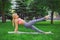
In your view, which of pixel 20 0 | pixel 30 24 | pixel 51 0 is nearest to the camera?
Result: pixel 30 24

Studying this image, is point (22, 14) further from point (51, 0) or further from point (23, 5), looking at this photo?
point (51, 0)

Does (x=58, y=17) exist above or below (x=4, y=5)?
below

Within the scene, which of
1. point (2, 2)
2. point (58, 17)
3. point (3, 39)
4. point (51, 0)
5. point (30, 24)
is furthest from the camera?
point (58, 17)

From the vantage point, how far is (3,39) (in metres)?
10.4

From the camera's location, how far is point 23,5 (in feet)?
130

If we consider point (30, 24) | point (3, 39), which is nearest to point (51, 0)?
point (30, 24)

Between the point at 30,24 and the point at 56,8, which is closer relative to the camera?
the point at 30,24

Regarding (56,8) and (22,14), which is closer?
(56,8)

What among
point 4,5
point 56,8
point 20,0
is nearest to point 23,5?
point 20,0

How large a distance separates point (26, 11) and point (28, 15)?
90 cm

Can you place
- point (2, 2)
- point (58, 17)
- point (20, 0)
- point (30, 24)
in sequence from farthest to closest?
point (58, 17)
point (20, 0)
point (2, 2)
point (30, 24)

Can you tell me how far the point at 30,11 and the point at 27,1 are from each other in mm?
1910

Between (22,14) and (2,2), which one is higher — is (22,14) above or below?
below

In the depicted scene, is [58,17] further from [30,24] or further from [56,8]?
[30,24]
